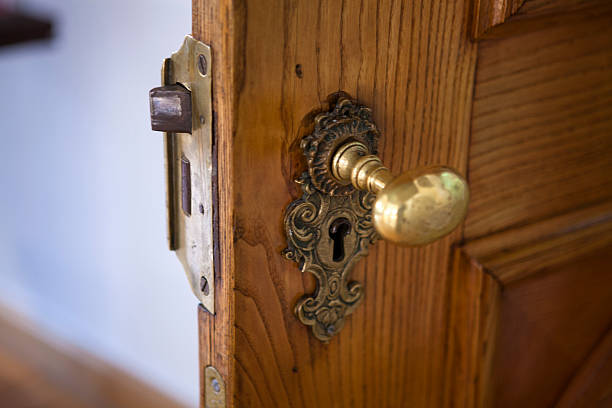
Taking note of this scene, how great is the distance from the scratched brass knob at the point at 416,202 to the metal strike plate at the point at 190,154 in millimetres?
90

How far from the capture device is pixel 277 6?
0.34 metres

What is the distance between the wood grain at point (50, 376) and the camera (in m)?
1.29

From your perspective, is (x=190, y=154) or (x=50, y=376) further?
(x=50, y=376)

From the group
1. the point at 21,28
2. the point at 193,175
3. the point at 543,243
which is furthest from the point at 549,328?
the point at 21,28

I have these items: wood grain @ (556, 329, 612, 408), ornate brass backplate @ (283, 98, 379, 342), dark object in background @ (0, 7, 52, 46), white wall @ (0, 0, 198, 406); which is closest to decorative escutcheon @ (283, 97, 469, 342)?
ornate brass backplate @ (283, 98, 379, 342)

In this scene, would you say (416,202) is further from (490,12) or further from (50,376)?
(50,376)

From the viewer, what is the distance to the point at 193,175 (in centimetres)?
38

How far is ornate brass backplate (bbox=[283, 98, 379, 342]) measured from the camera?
0.38m

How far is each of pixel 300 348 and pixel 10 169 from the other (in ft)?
3.68

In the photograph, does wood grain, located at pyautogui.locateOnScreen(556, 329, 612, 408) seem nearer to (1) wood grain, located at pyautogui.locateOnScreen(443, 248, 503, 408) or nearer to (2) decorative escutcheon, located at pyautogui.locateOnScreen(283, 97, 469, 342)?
(1) wood grain, located at pyautogui.locateOnScreen(443, 248, 503, 408)

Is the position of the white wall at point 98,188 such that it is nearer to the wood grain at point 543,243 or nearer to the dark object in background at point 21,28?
the dark object in background at point 21,28

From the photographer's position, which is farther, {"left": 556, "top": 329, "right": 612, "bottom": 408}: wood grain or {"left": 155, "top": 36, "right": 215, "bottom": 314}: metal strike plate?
{"left": 556, "top": 329, "right": 612, "bottom": 408}: wood grain

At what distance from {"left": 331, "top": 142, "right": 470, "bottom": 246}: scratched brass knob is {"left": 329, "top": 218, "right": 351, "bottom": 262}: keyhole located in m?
0.04

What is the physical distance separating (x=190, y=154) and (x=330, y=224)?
9cm
